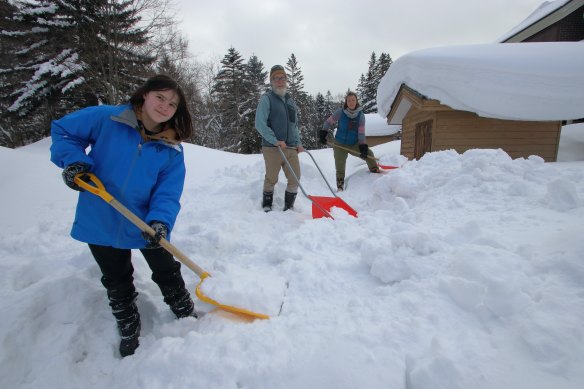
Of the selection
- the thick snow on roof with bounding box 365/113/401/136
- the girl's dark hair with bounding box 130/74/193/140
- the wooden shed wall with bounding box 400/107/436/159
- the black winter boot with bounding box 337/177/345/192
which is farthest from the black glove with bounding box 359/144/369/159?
the thick snow on roof with bounding box 365/113/401/136

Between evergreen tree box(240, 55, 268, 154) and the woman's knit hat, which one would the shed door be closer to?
the woman's knit hat

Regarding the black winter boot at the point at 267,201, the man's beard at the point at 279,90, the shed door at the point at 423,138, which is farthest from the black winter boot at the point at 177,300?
the shed door at the point at 423,138

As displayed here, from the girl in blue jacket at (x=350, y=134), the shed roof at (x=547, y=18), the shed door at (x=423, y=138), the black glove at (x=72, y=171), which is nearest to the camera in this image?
the black glove at (x=72, y=171)

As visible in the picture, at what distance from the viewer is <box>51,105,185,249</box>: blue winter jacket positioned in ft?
5.64

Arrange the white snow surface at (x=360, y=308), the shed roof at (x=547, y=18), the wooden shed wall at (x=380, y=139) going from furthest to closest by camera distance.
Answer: the wooden shed wall at (x=380, y=139) < the shed roof at (x=547, y=18) < the white snow surface at (x=360, y=308)

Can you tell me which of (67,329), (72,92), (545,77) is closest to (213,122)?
(72,92)

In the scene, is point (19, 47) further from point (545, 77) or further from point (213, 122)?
point (545, 77)

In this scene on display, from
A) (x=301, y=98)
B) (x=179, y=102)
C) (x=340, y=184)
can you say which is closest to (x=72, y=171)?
(x=179, y=102)

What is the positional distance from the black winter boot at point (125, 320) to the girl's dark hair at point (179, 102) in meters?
1.11

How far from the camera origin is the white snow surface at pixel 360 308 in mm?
1221

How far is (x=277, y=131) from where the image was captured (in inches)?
172

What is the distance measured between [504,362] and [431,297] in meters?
0.45

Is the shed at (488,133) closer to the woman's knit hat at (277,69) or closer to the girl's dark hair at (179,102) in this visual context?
the woman's knit hat at (277,69)

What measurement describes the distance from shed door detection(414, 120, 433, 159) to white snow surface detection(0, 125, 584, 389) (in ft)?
18.3
